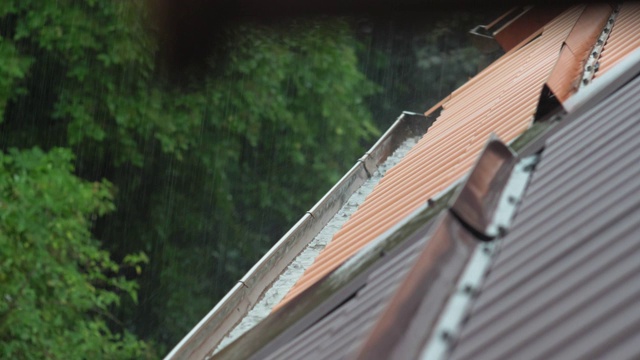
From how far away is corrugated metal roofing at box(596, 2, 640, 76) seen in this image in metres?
4.89

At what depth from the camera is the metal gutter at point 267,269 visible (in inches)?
211

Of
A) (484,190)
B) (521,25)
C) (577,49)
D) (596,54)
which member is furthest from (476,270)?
(521,25)

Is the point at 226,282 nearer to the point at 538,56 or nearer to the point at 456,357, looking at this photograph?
the point at 538,56

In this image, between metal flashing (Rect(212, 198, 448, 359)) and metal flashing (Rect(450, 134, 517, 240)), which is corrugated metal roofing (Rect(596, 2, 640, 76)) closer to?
metal flashing (Rect(212, 198, 448, 359))

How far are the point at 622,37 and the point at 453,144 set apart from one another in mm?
1095

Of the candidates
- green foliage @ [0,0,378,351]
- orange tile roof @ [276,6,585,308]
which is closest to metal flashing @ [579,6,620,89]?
orange tile roof @ [276,6,585,308]

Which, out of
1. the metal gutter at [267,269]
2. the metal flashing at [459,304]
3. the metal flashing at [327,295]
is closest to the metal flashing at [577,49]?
the metal flashing at [327,295]

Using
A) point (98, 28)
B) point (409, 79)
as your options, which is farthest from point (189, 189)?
point (409, 79)

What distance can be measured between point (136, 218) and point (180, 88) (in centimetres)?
306

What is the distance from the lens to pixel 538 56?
773cm

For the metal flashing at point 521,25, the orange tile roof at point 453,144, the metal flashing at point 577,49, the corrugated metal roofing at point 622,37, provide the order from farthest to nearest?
the metal flashing at point 521,25 < the corrugated metal roofing at point 622,37 < the orange tile roof at point 453,144 < the metal flashing at point 577,49

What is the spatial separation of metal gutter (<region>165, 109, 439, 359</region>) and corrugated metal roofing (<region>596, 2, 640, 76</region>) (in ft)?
7.61

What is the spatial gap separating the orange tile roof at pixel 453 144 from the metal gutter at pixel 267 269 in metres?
0.84

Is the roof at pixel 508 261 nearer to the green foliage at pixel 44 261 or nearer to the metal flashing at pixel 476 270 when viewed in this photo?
the metal flashing at pixel 476 270
